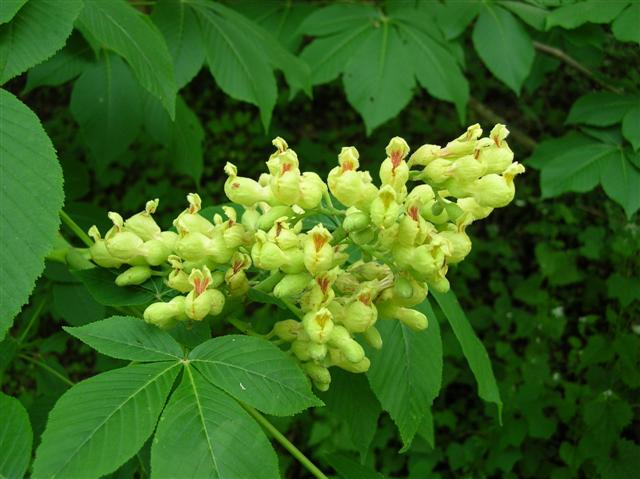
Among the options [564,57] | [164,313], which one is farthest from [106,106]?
[564,57]

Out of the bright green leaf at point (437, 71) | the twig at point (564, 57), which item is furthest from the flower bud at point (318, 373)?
the twig at point (564, 57)

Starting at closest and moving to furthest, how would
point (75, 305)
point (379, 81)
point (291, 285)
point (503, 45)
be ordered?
point (291, 285), point (75, 305), point (379, 81), point (503, 45)

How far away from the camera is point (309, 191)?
1562 millimetres

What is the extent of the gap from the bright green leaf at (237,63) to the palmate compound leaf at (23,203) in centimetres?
121

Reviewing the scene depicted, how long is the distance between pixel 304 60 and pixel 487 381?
1703 millimetres

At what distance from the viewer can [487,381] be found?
6.76 ft

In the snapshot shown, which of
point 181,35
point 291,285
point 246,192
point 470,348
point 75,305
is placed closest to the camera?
point 291,285

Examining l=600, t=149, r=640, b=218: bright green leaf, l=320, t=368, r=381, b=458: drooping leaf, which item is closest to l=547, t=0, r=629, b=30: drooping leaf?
l=600, t=149, r=640, b=218: bright green leaf

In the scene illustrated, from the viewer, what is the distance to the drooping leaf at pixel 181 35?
287 cm

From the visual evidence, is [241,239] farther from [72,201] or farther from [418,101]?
[418,101]

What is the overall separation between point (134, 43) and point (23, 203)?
→ 0.78 metres

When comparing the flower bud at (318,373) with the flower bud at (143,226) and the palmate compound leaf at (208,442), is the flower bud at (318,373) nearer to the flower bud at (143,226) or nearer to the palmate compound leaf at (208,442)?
the palmate compound leaf at (208,442)

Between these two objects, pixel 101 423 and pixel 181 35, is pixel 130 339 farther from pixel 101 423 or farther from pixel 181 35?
pixel 181 35

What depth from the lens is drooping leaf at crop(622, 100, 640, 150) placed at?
308cm
